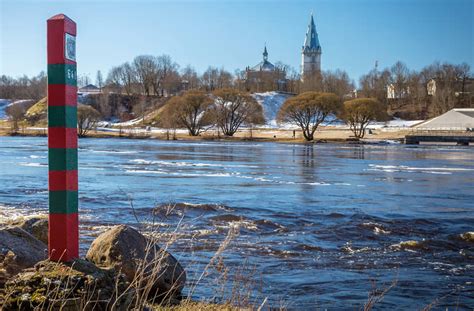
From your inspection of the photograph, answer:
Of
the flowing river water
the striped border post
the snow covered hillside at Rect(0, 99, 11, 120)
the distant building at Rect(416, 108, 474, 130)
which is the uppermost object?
the snow covered hillside at Rect(0, 99, 11, 120)

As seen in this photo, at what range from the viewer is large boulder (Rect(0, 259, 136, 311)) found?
4016 millimetres

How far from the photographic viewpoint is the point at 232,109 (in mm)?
97188

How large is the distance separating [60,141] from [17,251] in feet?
6.38

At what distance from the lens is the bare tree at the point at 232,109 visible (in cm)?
9688

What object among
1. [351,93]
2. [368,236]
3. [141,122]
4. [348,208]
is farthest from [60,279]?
[351,93]

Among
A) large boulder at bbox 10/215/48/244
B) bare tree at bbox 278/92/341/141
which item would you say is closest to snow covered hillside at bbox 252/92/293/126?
bare tree at bbox 278/92/341/141

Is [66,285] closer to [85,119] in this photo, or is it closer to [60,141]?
[60,141]

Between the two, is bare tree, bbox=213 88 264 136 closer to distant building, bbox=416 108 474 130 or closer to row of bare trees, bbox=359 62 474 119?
distant building, bbox=416 108 474 130

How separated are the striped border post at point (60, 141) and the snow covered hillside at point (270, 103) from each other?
12507cm

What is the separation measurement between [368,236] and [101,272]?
11.3 metres

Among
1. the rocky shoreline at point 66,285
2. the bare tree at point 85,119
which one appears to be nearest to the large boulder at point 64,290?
the rocky shoreline at point 66,285

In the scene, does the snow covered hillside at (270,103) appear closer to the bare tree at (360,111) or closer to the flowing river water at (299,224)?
the bare tree at (360,111)

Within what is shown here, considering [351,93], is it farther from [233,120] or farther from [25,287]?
[25,287]

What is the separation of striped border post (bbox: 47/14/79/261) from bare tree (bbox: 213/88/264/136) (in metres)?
91.8
